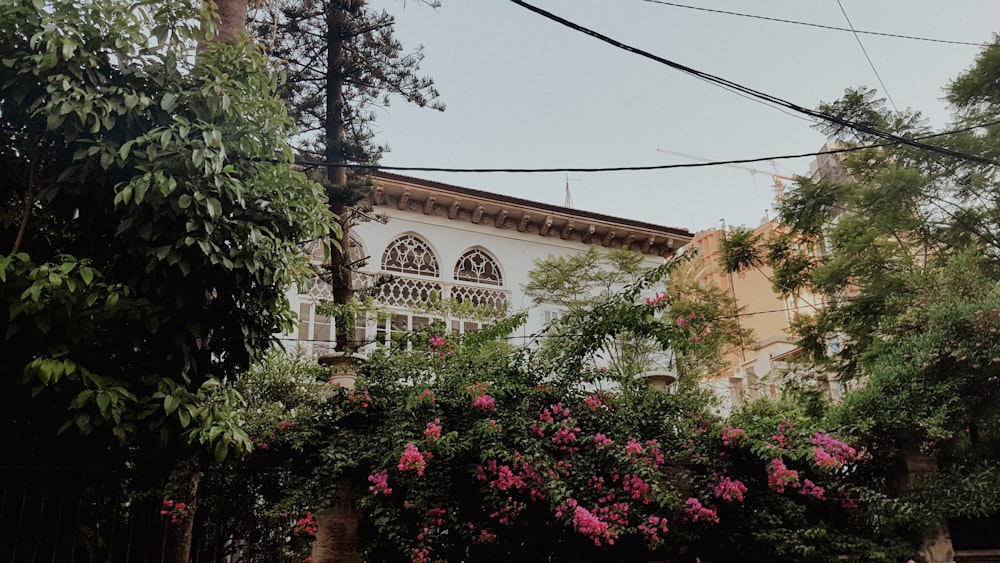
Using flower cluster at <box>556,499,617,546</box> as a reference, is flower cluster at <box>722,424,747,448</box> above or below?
above

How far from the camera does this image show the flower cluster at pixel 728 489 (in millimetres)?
6061

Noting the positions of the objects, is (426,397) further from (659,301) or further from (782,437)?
(782,437)

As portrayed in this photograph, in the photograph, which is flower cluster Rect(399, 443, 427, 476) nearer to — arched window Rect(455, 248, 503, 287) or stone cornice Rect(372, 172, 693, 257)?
stone cornice Rect(372, 172, 693, 257)

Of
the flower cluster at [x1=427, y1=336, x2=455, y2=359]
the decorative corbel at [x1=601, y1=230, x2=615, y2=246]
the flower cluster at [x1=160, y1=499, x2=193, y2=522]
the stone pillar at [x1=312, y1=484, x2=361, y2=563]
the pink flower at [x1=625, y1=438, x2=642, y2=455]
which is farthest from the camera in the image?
the decorative corbel at [x1=601, y1=230, x2=615, y2=246]

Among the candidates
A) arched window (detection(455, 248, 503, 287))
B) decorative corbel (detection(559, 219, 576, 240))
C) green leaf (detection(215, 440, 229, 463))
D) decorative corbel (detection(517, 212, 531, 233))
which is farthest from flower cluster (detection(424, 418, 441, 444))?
decorative corbel (detection(559, 219, 576, 240))

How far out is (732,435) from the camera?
6352mm

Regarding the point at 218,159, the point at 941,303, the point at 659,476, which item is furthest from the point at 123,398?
the point at 941,303

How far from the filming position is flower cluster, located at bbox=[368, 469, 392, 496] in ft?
16.8

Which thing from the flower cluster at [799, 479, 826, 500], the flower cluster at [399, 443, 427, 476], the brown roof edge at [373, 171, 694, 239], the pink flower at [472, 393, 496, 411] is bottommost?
the flower cluster at [799, 479, 826, 500]

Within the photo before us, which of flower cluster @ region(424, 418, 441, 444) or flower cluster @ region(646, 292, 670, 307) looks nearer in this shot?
flower cluster @ region(424, 418, 441, 444)

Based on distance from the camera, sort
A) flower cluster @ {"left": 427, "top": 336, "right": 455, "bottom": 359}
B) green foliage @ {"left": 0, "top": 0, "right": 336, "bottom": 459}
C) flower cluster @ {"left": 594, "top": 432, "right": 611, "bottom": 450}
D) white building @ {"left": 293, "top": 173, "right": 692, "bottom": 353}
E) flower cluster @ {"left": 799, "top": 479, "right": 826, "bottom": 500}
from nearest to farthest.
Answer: green foliage @ {"left": 0, "top": 0, "right": 336, "bottom": 459}
flower cluster @ {"left": 594, "top": 432, "right": 611, "bottom": 450}
flower cluster @ {"left": 427, "top": 336, "right": 455, "bottom": 359}
flower cluster @ {"left": 799, "top": 479, "right": 826, "bottom": 500}
white building @ {"left": 293, "top": 173, "right": 692, "bottom": 353}

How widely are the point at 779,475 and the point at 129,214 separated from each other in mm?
5490

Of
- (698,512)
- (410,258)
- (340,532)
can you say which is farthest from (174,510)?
(410,258)

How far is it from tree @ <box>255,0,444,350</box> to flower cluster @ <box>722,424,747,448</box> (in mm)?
5096
